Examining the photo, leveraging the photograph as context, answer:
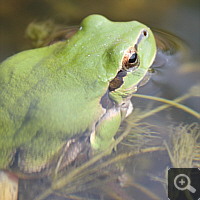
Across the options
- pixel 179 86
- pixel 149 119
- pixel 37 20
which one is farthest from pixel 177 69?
pixel 37 20

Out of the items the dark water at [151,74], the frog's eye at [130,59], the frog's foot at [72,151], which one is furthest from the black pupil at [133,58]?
the frog's foot at [72,151]

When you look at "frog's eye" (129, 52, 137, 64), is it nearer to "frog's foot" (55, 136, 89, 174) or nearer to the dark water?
the dark water

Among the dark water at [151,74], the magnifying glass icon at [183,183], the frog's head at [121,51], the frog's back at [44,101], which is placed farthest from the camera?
the dark water at [151,74]

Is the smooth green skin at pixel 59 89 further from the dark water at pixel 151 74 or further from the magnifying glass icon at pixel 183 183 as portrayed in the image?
the magnifying glass icon at pixel 183 183

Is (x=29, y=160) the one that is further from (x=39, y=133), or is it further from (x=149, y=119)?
(x=149, y=119)

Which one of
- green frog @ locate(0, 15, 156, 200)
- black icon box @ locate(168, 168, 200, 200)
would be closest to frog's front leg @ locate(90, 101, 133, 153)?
green frog @ locate(0, 15, 156, 200)

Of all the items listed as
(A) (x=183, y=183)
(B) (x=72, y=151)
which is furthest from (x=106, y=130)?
(A) (x=183, y=183)

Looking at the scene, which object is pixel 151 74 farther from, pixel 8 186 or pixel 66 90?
pixel 8 186
